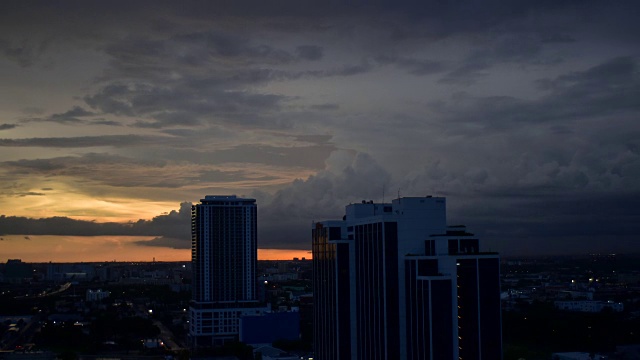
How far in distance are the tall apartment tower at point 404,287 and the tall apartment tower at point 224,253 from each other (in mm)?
41699

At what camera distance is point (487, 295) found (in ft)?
104

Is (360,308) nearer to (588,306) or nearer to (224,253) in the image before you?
(224,253)

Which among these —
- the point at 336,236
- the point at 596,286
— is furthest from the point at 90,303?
the point at 336,236

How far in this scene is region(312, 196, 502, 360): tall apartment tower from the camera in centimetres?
3175

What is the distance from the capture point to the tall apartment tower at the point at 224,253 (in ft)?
282

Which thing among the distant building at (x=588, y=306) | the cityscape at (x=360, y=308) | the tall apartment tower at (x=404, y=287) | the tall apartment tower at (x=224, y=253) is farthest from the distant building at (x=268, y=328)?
the distant building at (x=588, y=306)

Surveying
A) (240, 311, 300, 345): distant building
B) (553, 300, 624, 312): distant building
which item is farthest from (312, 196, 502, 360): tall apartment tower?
(553, 300, 624, 312): distant building

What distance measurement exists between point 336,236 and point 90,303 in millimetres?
90713

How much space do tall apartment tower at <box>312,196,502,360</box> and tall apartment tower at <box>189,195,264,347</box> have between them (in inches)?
1642

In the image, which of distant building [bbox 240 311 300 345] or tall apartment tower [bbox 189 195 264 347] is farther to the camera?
tall apartment tower [bbox 189 195 264 347]

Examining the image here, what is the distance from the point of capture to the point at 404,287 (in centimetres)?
3494

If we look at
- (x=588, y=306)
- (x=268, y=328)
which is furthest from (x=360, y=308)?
(x=588, y=306)

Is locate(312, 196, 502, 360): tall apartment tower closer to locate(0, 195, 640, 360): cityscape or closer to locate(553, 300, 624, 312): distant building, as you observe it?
locate(0, 195, 640, 360): cityscape

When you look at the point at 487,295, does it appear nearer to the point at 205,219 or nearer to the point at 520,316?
the point at 520,316
